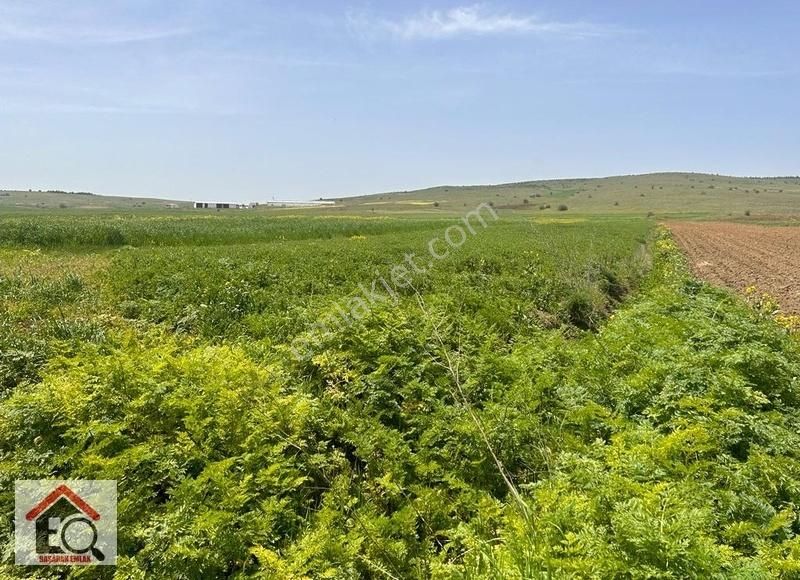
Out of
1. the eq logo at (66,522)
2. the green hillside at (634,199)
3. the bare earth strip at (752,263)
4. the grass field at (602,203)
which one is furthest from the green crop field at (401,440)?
the green hillside at (634,199)

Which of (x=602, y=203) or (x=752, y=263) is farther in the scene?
(x=602, y=203)

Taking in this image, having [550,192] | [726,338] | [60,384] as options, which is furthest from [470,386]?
[550,192]

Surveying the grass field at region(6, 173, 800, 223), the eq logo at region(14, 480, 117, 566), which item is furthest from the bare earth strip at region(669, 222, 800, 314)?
the grass field at region(6, 173, 800, 223)

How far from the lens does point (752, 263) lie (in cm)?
2677

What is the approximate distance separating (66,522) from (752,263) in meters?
32.8

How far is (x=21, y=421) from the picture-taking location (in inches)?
178

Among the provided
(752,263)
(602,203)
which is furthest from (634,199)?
(752,263)

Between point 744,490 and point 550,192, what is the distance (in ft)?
592

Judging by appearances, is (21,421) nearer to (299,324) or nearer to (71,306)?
(299,324)

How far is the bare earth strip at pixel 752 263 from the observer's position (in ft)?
62.1

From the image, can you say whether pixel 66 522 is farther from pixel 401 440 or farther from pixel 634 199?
pixel 634 199

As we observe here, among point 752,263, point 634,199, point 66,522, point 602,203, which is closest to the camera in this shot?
point 66,522

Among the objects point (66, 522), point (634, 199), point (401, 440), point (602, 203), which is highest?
point (634, 199)

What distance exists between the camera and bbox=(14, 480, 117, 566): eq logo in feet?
12.0
